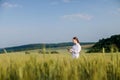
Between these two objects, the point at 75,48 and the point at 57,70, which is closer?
the point at 57,70

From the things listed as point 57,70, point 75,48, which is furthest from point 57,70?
point 75,48

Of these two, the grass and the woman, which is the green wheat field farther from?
the woman

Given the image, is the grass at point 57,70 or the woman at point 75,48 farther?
the woman at point 75,48

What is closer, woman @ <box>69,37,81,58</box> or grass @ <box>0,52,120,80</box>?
grass @ <box>0,52,120,80</box>

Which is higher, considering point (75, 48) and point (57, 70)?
point (75, 48)

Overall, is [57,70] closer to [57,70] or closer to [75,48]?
[57,70]

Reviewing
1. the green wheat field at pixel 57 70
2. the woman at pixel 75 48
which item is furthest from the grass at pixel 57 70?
the woman at pixel 75 48

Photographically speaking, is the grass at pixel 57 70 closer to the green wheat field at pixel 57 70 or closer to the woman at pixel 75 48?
the green wheat field at pixel 57 70

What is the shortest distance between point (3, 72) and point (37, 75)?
28cm

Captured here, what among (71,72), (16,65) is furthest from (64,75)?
(16,65)

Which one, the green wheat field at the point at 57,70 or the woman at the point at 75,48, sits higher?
the woman at the point at 75,48

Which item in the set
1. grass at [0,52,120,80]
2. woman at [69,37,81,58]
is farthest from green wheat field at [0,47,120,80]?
woman at [69,37,81,58]

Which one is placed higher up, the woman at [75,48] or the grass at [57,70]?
the woman at [75,48]

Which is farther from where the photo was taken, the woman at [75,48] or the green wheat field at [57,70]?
the woman at [75,48]
